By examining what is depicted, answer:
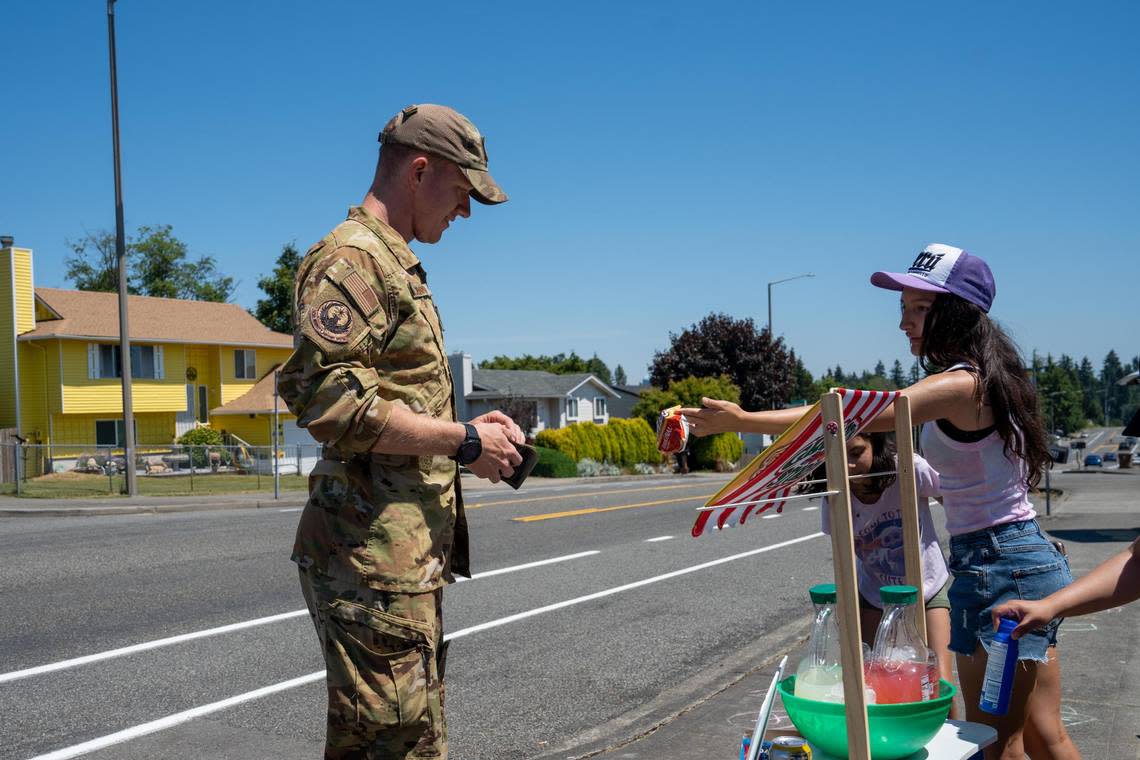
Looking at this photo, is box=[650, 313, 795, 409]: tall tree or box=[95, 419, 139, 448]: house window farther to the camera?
box=[650, 313, 795, 409]: tall tree

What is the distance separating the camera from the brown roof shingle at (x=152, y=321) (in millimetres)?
37500

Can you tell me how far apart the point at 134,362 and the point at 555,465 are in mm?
17601

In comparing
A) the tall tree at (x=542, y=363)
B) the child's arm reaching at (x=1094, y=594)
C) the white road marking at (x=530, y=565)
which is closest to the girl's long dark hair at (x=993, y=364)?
the child's arm reaching at (x=1094, y=594)

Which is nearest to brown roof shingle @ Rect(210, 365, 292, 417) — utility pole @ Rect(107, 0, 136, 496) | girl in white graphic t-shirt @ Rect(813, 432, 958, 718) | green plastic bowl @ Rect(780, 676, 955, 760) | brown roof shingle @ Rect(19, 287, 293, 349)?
brown roof shingle @ Rect(19, 287, 293, 349)

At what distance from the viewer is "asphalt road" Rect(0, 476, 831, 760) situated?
5551mm

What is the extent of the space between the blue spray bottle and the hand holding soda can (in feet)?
3.24

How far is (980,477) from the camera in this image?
3219 mm

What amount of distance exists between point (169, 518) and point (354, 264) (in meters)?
16.0

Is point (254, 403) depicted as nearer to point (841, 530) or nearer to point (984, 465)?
point (984, 465)

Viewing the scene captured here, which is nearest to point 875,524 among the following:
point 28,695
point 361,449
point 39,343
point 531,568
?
point 361,449

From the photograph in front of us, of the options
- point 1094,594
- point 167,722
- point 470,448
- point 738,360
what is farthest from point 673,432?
point 738,360

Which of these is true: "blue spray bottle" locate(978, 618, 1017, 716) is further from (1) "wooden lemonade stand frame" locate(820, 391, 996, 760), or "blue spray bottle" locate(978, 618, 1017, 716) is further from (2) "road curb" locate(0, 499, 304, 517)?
(2) "road curb" locate(0, 499, 304, 517)

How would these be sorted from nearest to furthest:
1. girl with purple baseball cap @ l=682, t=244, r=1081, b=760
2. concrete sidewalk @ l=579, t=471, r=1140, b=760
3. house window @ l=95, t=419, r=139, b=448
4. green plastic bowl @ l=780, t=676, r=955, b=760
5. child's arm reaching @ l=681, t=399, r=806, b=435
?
green plastic bowl @ l=780, t=676, r=955, b=760, child's arm reaching @ l=681, t=399, r=806, b=435, girl with purple baseball cap @ l=682, t=244, r=1081, b=760, concrete sidewalk @ l=579, t=471, r=1140, b=760, house window @ l=95, t=419, r=139, b=448

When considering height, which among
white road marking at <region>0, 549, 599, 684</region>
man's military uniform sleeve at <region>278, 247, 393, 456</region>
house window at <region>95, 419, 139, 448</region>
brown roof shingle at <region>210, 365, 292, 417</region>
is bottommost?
white road marking at <region>0, 549, 599, 684</region>
